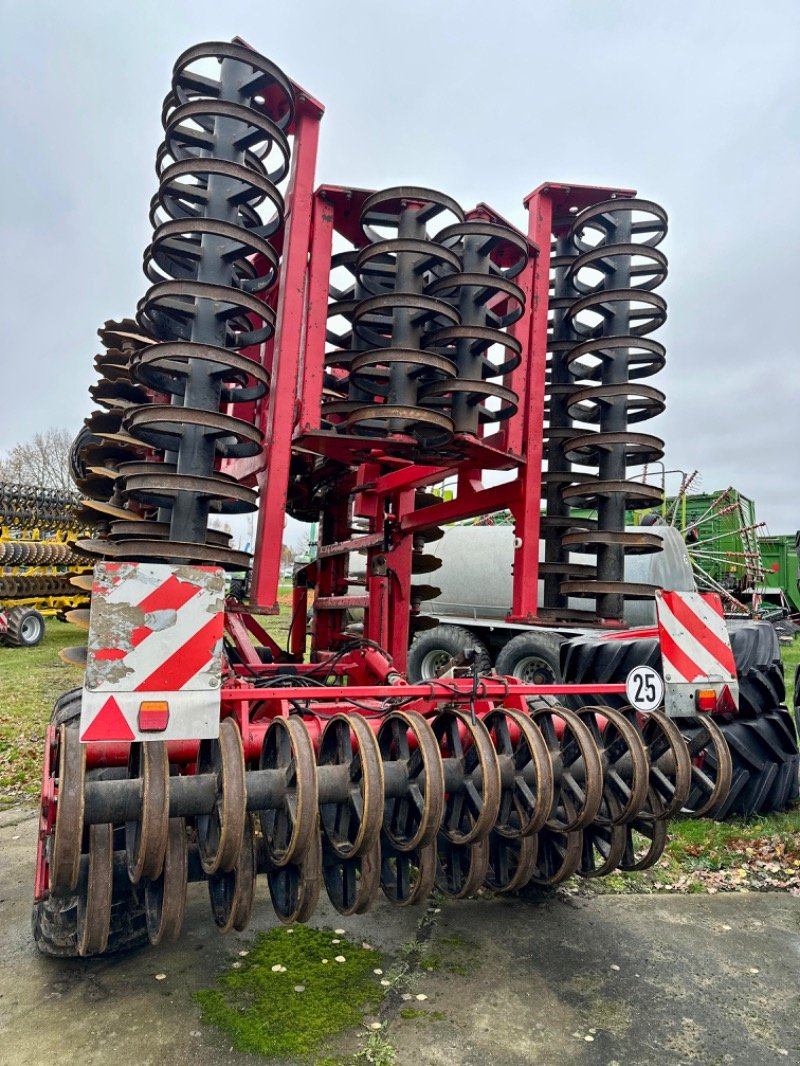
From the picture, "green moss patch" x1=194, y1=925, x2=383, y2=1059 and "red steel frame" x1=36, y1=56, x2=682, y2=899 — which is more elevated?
"red steel frame" x1=36, y1=56, x2=682, y2=899

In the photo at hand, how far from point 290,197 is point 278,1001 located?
3.48 m

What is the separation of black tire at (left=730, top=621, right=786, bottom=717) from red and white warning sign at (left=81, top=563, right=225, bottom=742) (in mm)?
3360

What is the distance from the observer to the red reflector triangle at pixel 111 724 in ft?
6.88

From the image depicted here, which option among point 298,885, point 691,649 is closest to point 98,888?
point 298,885

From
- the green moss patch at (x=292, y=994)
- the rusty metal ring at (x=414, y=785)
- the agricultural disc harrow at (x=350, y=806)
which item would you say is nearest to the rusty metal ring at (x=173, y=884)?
the agricultural disc harrow at (x=350, y=806)

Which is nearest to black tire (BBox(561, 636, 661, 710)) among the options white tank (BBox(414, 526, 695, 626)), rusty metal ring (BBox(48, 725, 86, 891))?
rusty metal ring (BBox(48, 725, 86, 891))

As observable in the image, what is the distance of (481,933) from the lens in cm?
301

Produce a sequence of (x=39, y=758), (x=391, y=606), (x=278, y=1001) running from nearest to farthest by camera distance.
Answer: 1. (x=278, y=1001)
2. (x=391, y=606)
3. (x=39, y=758)

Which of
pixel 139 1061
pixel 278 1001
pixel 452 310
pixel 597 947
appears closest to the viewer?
pixel 139 1061

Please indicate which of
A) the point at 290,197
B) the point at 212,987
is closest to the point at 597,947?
the point at 212,987

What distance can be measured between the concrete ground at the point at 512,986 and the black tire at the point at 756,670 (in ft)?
4.15

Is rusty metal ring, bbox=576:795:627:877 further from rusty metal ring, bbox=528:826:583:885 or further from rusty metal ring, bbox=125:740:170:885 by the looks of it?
rusty metal ring, bbox=125:740:170:885

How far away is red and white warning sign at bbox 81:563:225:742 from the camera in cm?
213

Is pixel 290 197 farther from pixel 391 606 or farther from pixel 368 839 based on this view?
pixel 368 839
